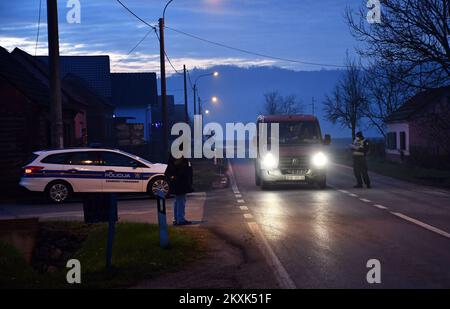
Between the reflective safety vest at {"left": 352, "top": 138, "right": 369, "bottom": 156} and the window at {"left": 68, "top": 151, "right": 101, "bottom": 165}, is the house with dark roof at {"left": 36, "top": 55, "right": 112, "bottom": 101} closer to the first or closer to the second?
the reflective safety vest at {"left": 352, "top": 138, "right": 369, "bottom": 156}

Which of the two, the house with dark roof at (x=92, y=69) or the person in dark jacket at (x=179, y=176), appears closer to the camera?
the person in dark jacket at (x=179, y=176)

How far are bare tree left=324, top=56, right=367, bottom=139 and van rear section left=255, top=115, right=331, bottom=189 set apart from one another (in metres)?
37.2

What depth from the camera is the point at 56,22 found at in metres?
18.5

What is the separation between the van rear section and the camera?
23.1m

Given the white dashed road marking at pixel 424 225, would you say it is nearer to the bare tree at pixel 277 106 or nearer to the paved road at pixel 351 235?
the paved road at pixel 351 235

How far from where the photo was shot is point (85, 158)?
20.7 m

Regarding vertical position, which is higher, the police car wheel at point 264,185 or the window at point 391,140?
the window at point 391,140

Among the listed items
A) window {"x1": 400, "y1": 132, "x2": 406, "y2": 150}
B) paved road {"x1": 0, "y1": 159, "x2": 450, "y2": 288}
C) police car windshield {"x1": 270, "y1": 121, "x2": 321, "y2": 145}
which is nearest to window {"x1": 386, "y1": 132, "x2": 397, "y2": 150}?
window {"x1": 400, "y1": 132, "x2": 406, "y2": 150}

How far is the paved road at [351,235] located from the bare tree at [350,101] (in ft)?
136

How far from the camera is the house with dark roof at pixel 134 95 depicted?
7675 centimetres

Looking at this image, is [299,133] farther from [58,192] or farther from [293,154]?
[58,192]

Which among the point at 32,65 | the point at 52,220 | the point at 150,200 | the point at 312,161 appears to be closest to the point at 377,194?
the point at 312,161

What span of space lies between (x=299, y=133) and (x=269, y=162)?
1.65 metres

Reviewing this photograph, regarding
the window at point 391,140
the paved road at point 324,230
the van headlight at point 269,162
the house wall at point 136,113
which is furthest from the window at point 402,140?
the van headlight at point 269,162
